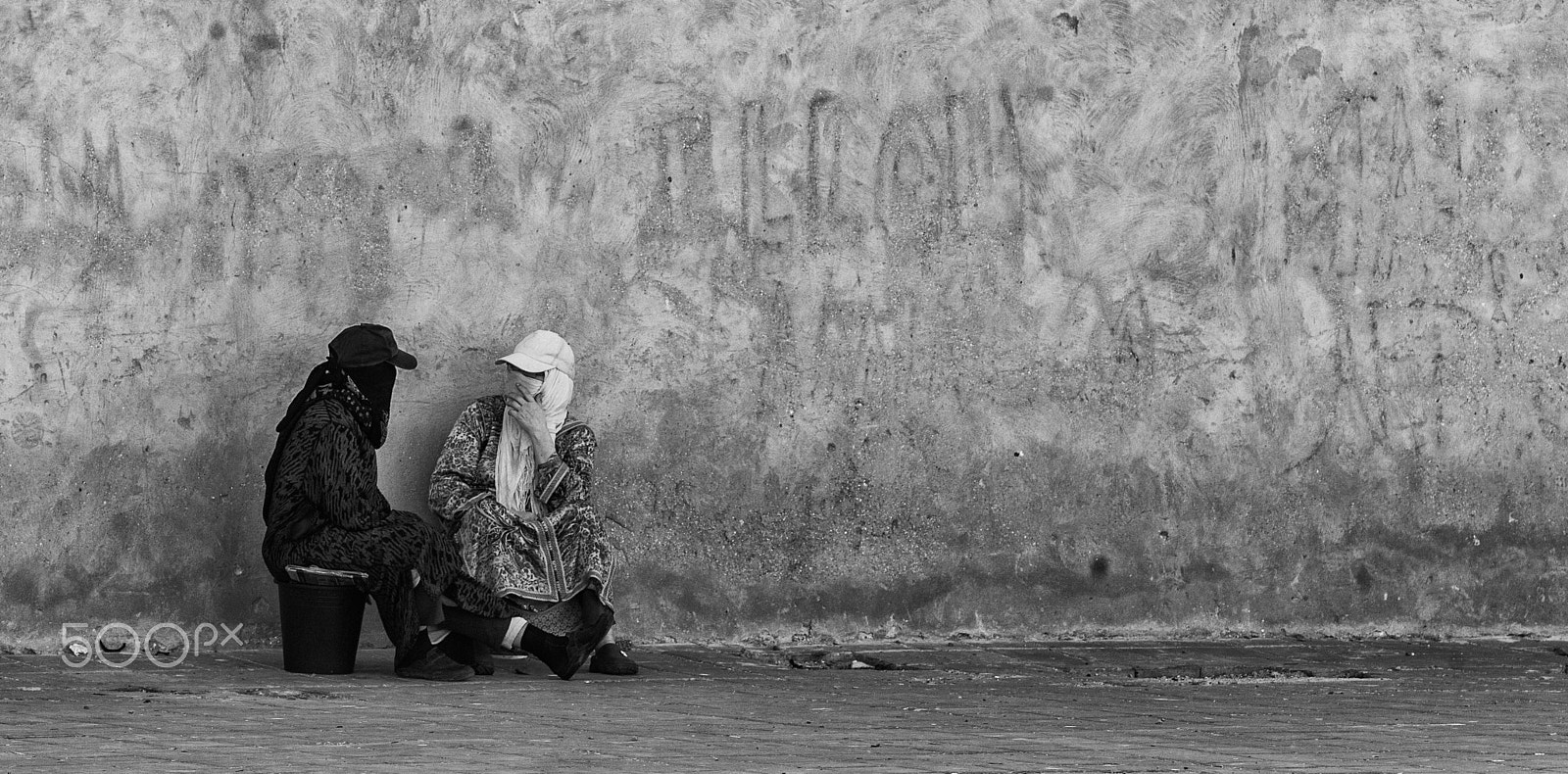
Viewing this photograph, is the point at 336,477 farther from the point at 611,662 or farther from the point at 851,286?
the point at 851,286

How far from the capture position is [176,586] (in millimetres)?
7848

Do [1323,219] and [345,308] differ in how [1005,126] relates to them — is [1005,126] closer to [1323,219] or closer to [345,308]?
[1323,219]

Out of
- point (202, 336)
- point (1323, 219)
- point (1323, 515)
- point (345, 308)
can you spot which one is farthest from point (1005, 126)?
point (202, 336)

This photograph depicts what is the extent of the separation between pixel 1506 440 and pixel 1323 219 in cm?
122

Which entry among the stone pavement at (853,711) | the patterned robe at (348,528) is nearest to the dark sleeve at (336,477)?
the patterned robe at (348,528)

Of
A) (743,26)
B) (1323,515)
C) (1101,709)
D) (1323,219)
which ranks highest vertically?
(743,26)

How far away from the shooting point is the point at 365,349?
294 inches

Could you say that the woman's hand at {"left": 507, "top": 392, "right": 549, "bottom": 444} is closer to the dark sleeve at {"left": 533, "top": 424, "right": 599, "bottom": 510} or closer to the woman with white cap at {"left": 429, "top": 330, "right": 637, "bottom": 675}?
the woman with white cap at {"left": 429, "top": 330, "right": 637, "bottom": 675}

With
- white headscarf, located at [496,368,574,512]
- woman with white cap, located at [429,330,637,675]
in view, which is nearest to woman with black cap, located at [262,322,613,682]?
woman with white cap, located at [429,330,637,675]

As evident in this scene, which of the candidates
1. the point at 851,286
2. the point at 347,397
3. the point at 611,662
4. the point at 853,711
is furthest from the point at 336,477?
the point at 851,286

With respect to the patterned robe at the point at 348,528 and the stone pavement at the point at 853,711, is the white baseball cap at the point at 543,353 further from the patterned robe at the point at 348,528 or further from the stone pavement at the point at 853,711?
the stone pavement at the point at 853,711

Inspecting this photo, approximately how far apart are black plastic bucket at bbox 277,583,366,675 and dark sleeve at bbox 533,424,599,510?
0.79m

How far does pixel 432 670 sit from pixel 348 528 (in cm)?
57

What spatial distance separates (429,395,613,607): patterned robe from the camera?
7582 millimetres
